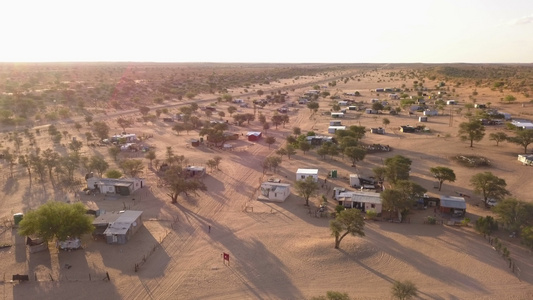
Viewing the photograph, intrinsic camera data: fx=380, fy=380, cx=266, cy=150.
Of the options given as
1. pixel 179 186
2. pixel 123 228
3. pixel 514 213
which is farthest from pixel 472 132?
pixel 123 228

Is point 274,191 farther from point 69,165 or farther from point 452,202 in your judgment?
point 69,165

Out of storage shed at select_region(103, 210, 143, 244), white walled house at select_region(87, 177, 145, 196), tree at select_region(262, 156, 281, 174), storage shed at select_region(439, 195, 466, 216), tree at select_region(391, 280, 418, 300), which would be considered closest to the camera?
tree at select_region(391, 280, 418, 300)

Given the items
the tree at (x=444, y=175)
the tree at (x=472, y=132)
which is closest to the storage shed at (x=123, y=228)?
the tree at (x=444, y=175)

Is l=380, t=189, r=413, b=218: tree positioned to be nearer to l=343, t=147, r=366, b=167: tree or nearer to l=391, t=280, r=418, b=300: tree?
l=391, t=280, r=418, b=300: tree

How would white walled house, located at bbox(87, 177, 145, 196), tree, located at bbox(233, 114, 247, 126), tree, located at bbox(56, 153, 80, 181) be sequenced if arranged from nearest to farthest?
white walled house, located at bbox(87, 177, 145, 196) < tree, located at bbox(56, 153, 80, 181) < tree, located at bbox(233, 114, 247, 126)

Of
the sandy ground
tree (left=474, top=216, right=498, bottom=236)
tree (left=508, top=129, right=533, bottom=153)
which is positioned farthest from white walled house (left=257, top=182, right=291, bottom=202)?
tree (left=508, top=129, right=533, bottom=153)

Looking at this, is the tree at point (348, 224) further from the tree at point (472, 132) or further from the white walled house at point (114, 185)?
the tree at point (472, 132)
